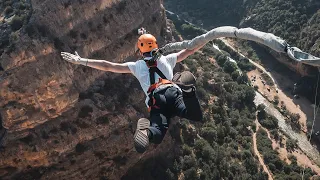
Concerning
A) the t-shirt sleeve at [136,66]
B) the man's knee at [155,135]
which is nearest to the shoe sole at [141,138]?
the man's knee at [155,135]

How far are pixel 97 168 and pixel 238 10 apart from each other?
57879mm

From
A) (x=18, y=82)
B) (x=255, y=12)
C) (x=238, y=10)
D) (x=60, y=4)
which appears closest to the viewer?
(x=18, y=82)

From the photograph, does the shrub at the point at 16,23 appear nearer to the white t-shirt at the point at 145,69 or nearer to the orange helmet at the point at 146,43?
the white t-shirt at the point at 145,69

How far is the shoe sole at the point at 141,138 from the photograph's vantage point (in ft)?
33.2

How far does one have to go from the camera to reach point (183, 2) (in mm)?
87750

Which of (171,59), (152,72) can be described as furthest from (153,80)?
(171,59)

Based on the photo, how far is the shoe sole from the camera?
10.1 m

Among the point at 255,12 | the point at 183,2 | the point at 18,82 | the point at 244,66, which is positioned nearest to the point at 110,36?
the point at 18,82

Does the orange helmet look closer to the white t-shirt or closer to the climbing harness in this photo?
the climbing harness

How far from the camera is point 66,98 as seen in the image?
33.1m

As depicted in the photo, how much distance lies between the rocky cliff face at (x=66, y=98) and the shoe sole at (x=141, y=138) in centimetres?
2211

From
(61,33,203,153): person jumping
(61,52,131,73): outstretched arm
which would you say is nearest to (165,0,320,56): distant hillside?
(61,33,203,153): person jumping

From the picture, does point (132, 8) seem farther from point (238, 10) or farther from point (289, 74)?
point (238, 10)

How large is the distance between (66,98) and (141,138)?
2411cm
